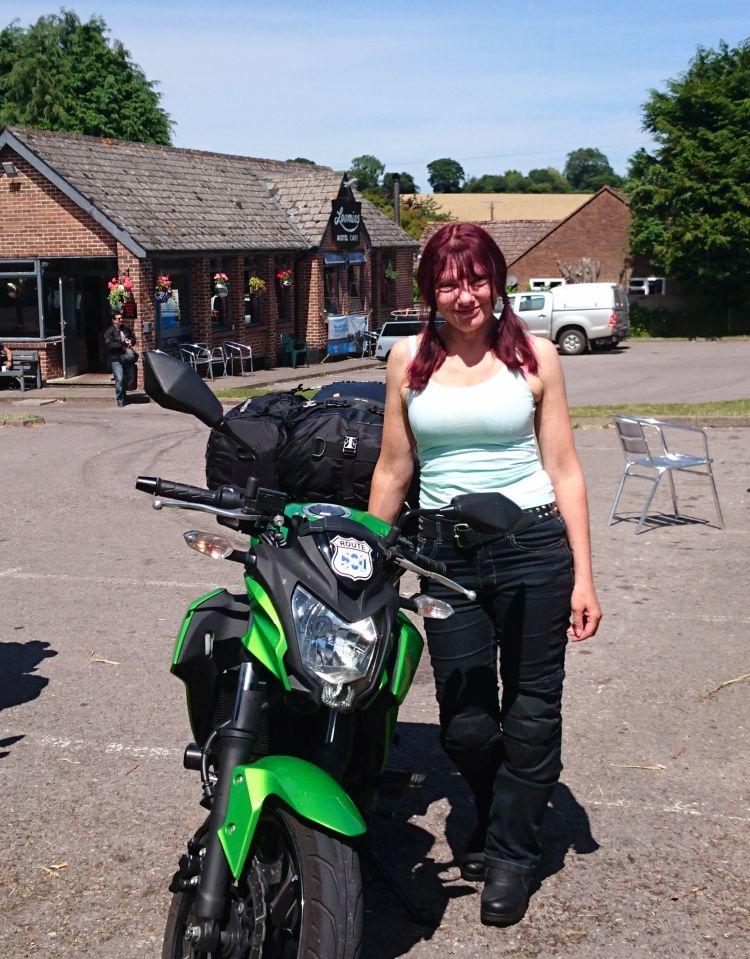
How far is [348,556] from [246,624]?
63cm

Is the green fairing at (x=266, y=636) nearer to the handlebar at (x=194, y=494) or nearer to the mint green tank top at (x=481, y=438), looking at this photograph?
the handlebar at (x=194, y=494)

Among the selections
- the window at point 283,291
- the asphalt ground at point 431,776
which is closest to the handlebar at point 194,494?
the asphalt ground at point 431,776

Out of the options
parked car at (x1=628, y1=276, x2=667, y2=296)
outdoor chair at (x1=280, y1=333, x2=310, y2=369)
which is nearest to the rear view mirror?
outdoor chair at (x1=280, y1=333, x2=310, y2=369)

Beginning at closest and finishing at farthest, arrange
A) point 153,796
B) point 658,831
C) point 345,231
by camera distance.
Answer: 1. point 658,831
2. point 153,796
3. point 345,231

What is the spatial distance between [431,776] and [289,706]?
1862mm

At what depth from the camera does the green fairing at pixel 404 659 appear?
3318mm

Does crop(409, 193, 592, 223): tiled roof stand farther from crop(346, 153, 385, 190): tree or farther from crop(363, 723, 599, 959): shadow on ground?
crop(363, 723, 599, 959): shadow on ground

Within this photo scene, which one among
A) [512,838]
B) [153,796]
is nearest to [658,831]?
[512,838]

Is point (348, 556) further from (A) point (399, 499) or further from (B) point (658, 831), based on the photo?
(B) point (658, 831)

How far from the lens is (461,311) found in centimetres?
359

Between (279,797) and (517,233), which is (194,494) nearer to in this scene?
(279,797)

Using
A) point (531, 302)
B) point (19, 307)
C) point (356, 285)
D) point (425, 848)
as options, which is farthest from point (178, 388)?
point (356, 285)

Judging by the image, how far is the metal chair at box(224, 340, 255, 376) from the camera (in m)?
29.5

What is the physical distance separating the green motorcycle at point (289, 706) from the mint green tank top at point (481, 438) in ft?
1.58
